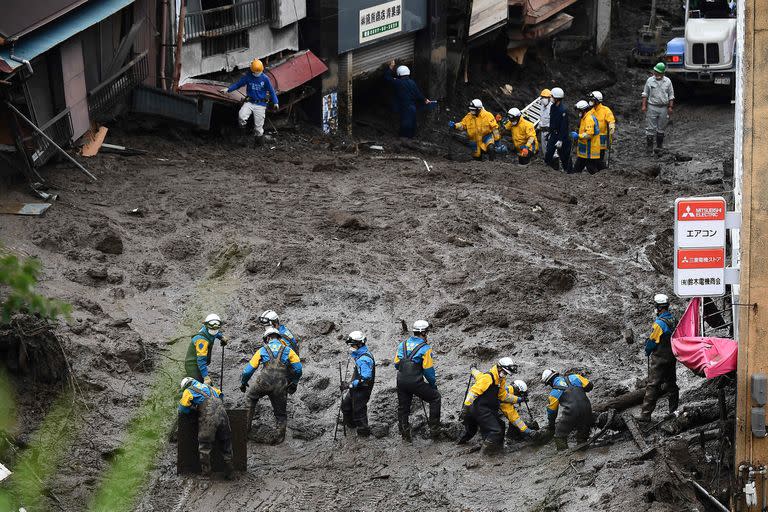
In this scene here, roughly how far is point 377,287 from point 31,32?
5935 millimetres

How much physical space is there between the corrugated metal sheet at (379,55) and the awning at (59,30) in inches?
261

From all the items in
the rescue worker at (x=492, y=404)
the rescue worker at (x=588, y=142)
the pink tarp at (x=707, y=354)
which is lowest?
the rescue worker at (x=492, y=404)

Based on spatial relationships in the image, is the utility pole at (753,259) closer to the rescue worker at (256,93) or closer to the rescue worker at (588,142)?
the rescue worker at (588,142)

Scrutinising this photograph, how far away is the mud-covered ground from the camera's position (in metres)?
12.7

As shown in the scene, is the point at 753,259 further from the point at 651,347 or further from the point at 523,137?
the point at 523,137

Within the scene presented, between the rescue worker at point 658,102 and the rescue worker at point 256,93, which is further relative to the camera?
the rescue worker at point 658,102

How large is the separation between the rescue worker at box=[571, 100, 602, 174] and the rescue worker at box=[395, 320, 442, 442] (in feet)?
31.2

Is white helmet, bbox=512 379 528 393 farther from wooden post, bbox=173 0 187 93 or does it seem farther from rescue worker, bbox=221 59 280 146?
wooden post, bbox=173 0 187 93

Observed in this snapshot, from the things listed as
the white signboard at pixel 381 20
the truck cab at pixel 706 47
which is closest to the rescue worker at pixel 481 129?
the white signboard at pixel 381 20

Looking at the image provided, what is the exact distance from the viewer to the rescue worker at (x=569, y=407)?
12586mm

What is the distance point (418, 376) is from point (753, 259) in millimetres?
4172

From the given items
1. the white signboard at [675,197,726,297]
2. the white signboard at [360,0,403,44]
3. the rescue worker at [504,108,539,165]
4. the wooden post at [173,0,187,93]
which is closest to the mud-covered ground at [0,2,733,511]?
the wooden post at [173,0,187,93]

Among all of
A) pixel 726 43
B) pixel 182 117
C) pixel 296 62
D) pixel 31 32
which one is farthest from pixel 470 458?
pixel 726 43

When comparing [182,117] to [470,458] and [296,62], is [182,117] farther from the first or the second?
[470,458]
